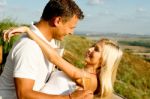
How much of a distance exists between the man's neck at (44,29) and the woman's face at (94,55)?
646 mm

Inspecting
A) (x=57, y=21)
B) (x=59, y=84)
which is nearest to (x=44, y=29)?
(x=57, y=21)

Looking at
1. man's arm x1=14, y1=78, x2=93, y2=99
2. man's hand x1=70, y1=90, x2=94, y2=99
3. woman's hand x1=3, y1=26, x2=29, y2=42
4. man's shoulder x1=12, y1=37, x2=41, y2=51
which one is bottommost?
man's hand x1=70, y1=90, x2=94, y2=99

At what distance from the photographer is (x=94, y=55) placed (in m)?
4.79

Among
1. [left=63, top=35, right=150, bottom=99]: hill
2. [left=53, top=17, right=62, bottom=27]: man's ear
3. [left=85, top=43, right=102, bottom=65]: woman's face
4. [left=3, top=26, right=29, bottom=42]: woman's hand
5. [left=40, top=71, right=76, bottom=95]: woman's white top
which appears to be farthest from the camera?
[left=63, top=35, right=150, bottom=99]: hill

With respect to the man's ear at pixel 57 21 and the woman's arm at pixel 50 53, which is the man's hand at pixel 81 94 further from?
the man's ear at pixel 57 21

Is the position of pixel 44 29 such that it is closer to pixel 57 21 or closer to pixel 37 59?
pixel 57 21

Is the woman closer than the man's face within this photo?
No

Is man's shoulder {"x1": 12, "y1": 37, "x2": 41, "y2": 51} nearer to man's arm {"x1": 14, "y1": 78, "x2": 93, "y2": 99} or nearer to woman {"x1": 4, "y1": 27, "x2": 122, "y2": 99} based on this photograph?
man's arm {"x1": 14, "y1": 78, "x2": 93, "y2": 99}

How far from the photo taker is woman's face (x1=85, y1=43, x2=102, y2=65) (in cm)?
479

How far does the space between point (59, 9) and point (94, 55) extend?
82cm

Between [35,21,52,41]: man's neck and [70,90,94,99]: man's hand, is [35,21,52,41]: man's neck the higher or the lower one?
the higher one

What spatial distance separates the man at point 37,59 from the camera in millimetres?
3889

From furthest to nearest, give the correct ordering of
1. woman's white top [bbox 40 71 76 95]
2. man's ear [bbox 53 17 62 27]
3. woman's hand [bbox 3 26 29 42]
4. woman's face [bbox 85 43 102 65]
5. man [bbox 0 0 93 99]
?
1. woman's face [bbox 85 43 102 65]
2. woman's white top [bbox 40 71 76 95]
3. man's ear [bbox 53 17 62 27]
4. woman's hand [bbox 3 26 29 42]
5. man [bbox 0 0 93 99]

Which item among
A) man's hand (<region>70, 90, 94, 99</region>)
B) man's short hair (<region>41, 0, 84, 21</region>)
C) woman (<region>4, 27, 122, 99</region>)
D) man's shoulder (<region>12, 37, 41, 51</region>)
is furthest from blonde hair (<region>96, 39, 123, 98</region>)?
man's shoulder (<region>12, 37, 41, 51</region>)
